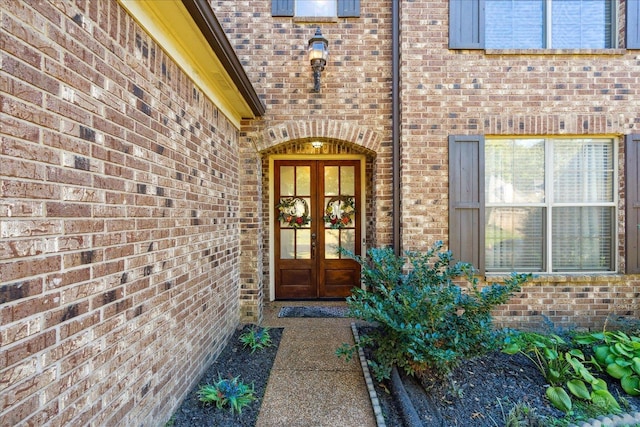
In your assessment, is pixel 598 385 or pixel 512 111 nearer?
pixel 598 385

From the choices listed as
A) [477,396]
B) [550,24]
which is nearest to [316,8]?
[550,24]

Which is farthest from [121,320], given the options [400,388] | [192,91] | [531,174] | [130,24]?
[531,174]

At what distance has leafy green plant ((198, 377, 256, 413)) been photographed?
2193 mm

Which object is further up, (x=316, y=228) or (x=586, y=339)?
(x=316, y=228)

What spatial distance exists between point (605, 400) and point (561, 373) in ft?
1.05

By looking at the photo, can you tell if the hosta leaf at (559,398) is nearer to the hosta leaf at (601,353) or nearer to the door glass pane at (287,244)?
the hosta leaf at (601,353)

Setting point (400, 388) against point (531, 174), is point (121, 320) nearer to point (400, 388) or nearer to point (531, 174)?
point (400, 388)

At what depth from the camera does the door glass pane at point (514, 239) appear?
3648mm

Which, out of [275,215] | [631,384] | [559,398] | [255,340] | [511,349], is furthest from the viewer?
[275,215]

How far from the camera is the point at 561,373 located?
8.59ft

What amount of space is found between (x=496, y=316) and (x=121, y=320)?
3.79m

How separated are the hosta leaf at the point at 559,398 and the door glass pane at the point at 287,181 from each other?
375cm

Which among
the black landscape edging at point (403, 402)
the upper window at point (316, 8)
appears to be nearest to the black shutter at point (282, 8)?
the upper window at point (316, 8)

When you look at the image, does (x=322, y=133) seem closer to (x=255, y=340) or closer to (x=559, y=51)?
(x=255, y=340)
